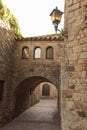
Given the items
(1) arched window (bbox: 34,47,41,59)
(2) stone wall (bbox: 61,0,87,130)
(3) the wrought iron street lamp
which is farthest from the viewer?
(1) arched window (bbox: 34,47,41,59)

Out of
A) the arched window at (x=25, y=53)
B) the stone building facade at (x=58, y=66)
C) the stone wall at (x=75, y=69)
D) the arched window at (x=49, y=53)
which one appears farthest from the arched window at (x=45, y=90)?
the stone wall at (x=75, y=69)

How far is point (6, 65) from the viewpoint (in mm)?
8898

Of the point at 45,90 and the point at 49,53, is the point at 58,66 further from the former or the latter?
the point at 45,90

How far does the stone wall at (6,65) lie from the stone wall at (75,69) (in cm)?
451

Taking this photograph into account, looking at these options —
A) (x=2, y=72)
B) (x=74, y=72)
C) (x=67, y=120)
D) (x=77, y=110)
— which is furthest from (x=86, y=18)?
(x=2, y=72)

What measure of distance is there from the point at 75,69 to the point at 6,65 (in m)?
5.30

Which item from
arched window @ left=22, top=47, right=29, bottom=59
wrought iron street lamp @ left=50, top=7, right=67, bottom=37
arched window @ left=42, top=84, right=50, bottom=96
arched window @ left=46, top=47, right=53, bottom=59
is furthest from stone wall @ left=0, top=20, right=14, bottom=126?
arched window @ left=42, top=84, right=50, bottom=96

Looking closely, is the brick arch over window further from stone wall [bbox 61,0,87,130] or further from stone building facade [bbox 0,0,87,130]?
stone wall [bbox 61,0,87,130]

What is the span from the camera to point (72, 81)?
438cm

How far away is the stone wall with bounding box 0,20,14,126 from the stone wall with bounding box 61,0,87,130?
4512mm

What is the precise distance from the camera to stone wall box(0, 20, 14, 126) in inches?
329

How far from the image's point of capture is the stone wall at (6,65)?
27.5 ft

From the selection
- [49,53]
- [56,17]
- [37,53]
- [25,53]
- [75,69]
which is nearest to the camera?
[75,69]

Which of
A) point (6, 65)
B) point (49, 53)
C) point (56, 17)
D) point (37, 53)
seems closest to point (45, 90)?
point (37, 53)
